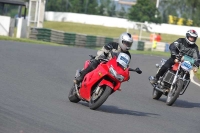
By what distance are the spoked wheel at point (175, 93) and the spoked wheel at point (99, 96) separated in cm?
337

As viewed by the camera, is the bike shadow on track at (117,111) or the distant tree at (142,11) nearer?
the bike shadow on track at (117,111)

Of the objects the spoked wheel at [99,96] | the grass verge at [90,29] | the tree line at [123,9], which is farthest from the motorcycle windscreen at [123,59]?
the tree line at [123,9]

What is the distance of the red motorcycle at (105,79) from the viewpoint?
417 inches

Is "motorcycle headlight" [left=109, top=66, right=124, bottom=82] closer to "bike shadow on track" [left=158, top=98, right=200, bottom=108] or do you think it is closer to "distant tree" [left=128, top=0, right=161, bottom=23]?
"bike shadow on track" [left=158, top=98, right=200, bottom=108]

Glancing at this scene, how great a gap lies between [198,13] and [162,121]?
61851 millimetres

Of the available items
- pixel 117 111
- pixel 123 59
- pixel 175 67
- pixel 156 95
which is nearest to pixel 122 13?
pixel 156 95

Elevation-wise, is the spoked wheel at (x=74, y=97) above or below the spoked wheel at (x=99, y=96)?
below

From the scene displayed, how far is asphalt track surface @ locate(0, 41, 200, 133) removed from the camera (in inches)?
335

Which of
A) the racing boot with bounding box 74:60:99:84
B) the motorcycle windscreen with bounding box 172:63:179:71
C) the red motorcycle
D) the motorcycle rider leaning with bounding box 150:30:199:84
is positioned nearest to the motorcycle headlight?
the red motorcycle

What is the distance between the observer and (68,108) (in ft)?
34.9

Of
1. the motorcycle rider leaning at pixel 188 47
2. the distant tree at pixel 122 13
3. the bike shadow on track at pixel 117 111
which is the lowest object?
the distant tree at pixel 122 13

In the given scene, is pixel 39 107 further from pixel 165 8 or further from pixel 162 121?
pixel 165 8

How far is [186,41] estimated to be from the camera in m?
14.6

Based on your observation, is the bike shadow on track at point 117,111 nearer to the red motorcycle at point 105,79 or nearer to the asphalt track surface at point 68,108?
the asphalt track surface at point 68,108
